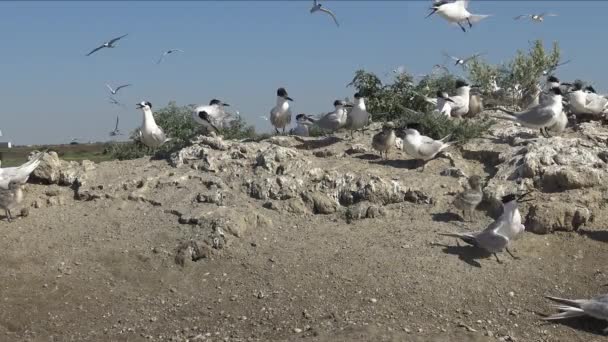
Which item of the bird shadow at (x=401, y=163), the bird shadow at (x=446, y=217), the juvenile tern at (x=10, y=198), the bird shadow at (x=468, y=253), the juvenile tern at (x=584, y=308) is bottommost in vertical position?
the juvenile tern at (x=584, y=308)

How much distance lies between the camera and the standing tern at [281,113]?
48.1ft

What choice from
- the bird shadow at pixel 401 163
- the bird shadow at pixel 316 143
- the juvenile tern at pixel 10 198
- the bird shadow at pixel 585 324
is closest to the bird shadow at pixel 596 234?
the bird shadow at pixel 585 324

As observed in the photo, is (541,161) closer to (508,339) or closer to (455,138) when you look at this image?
(455,138)

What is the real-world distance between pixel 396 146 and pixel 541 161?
90.7 inches

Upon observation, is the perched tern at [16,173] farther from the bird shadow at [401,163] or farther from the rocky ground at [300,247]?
the bird shadow at [401,163]

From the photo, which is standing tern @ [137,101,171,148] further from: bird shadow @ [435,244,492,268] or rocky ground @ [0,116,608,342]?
bird shadow @ [435,244,492,268]

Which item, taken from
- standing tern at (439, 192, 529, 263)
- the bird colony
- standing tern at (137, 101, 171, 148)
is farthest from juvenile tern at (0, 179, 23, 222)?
standing tern at (439, 192, 529, 263)

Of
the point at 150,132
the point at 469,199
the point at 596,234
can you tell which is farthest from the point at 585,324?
the point at 150,132

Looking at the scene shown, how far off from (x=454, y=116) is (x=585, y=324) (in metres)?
6.33

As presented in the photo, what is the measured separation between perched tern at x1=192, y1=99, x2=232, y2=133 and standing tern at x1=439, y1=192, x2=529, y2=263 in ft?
21.7

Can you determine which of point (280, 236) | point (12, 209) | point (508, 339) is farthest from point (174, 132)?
point (508, 339)

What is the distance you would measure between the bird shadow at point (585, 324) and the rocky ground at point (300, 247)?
0.05ft

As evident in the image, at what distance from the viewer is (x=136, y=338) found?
6.83m

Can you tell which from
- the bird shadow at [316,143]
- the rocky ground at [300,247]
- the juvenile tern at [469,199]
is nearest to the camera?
the rocky ground at [300,247]
